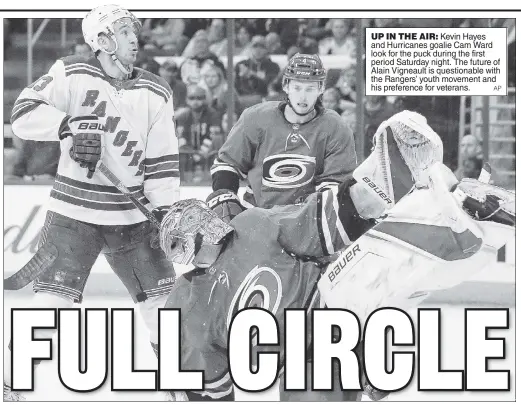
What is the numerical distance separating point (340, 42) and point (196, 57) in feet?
1.89

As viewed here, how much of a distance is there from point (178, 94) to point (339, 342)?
114 centimetres

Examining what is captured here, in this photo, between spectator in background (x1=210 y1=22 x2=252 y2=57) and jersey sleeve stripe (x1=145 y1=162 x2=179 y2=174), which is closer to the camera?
jersey sleeve stripe (x1=145 y1=162 x2=179 y2=174)

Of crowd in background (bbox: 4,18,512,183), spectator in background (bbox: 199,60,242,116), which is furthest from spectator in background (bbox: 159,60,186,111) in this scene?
spectator in background (bbox: 199,60,242,116)

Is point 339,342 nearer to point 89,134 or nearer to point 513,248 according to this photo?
point 513,248

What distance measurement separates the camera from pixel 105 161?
3.70 metres

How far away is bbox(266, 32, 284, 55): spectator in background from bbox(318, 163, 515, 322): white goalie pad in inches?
40.0

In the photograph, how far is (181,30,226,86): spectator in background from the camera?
399 centimetres

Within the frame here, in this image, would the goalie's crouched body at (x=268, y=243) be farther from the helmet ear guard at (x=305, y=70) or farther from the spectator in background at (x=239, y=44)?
the spectator in background at (x=239, y=44)

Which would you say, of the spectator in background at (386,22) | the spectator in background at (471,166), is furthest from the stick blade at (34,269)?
the spectator in background at (471,166)

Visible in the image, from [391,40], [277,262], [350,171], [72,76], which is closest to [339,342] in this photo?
[277,262]

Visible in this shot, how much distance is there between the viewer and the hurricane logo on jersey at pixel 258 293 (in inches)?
132

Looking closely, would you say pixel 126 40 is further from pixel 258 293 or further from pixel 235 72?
pixel 258 293

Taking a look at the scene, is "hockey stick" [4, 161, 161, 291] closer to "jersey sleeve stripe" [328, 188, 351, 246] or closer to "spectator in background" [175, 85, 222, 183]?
"spectator in background" [175, 85, 222, 183]

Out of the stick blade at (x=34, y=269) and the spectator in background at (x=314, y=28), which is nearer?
the stick blade at (x=34, y=269)
